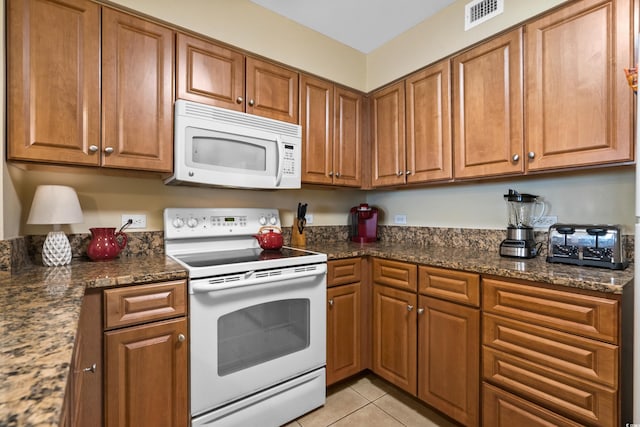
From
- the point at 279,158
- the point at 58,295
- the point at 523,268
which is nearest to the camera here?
the point at 58,295

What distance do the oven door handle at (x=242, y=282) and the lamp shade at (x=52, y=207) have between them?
2.30 feet

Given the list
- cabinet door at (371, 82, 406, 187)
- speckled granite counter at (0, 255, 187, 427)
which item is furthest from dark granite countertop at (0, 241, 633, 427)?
cabinet door at (371, 82, 406, 187)

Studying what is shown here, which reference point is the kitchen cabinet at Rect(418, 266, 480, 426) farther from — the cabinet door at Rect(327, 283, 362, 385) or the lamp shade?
the lamp shade

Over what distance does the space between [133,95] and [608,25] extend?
2.24 meters

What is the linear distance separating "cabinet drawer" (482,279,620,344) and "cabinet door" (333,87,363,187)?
121 cm

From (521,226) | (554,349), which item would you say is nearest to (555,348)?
(554,349)

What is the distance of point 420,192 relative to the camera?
2432 mm

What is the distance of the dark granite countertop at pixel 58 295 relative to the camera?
431 mm

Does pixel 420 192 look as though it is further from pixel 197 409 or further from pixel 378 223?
pixel 197 409

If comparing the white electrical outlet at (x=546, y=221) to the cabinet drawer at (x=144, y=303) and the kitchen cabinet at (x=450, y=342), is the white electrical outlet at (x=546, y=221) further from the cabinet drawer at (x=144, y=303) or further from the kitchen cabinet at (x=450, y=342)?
the cabinet drawer at (x=144, y=303)

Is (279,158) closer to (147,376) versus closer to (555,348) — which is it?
(147,376)

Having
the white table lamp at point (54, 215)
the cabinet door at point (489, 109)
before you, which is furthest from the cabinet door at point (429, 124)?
the white table lamp at point (54, 215)

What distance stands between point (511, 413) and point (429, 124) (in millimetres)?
1633

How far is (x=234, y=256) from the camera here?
5.91ft
